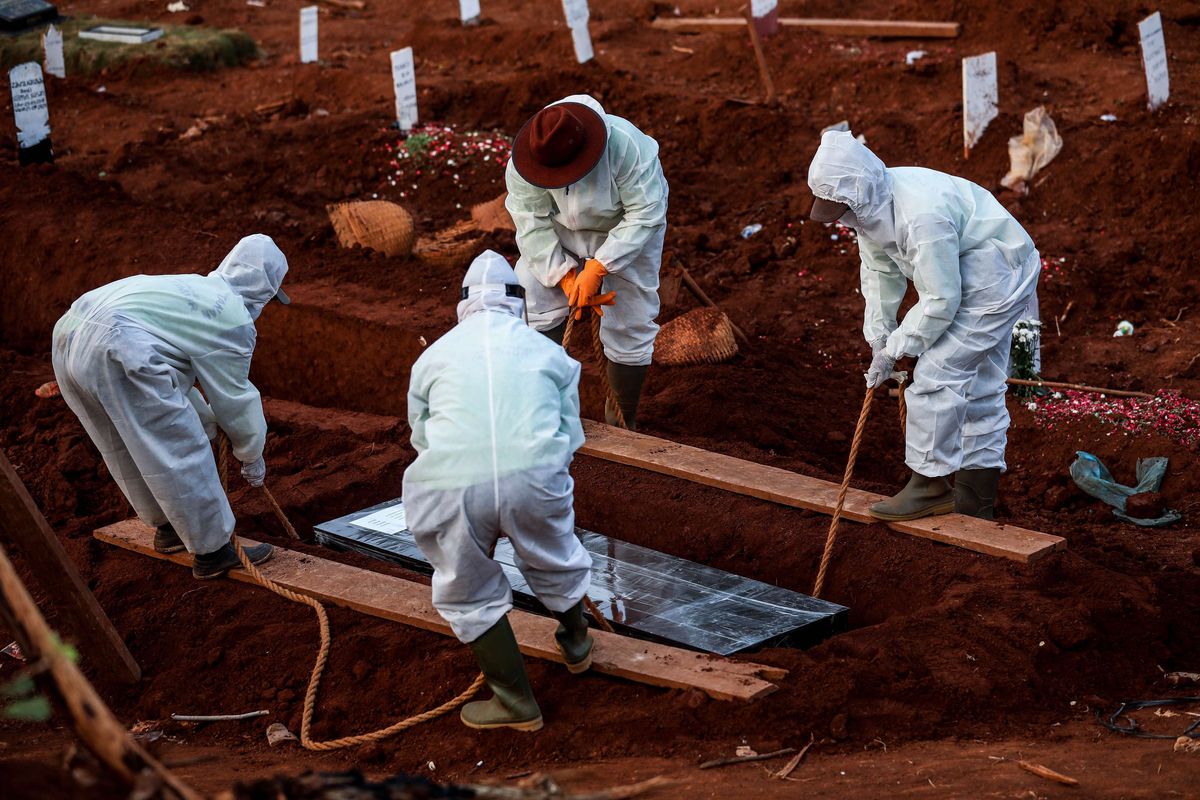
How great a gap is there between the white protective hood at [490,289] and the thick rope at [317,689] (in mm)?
1369

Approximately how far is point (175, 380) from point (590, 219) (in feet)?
7.43

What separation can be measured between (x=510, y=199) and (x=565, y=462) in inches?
104

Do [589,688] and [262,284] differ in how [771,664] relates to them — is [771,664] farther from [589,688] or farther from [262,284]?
[262,284]

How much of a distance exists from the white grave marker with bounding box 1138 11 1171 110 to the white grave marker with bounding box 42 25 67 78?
10.5m

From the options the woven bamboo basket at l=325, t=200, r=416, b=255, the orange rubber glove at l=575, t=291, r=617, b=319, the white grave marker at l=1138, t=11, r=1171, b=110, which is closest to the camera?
the orange rubber glove at l=575, t=291, r=617, b=319

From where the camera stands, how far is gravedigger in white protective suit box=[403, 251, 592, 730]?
14.1ft

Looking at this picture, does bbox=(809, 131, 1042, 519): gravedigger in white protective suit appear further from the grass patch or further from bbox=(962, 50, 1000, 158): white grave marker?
the grass patch

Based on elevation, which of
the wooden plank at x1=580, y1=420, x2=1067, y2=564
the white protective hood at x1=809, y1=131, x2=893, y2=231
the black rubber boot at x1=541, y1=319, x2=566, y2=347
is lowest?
the wooden plank at x1=580, y1=420, x2=1067, y2=564

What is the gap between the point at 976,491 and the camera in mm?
6176

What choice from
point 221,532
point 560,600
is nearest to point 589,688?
point 560,600

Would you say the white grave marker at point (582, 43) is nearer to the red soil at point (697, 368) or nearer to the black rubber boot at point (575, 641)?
the red soil at point (697, 368)

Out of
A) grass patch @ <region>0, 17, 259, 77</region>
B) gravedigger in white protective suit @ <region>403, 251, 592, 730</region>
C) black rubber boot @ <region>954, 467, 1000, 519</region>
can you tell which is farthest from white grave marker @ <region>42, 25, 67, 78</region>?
black rubber boot @ <region>954, 467, 1000, 519</region>

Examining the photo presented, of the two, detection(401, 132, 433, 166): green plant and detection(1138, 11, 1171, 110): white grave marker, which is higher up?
detection(1138, 11, 1171, 110): white grave marker

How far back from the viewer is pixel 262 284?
580 cm
